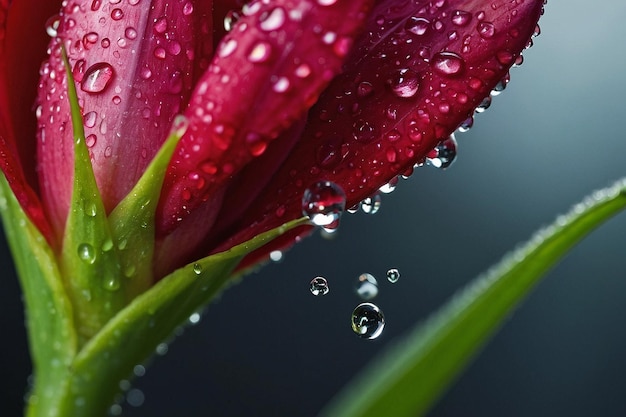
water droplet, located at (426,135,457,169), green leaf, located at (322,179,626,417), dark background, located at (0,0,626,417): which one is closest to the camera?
green leaf, located at (322,179,626,417)

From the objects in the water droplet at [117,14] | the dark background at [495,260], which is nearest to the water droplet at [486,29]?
the water droplet at [117,14]

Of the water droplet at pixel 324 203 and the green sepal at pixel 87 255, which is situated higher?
the green sepal at pixel 87 255

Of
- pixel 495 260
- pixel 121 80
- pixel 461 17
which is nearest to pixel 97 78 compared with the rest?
pixel 121 80

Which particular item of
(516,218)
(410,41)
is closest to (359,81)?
(410,41)

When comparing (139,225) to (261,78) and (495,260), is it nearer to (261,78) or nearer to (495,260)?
(261,78)

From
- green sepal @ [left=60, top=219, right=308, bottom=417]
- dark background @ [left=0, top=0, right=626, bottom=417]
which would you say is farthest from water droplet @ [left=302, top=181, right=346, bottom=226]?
dark background @ [left=0, top=0, right=626, bottom=417]

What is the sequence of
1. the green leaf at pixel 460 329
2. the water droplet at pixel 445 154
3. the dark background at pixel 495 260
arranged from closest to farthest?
the green leaf at pixel 460 329 → the water droplet at pixel 445 154 → the dark background at pixel 495 260

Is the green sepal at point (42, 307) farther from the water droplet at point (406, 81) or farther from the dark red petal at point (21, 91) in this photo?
the water droplet at point (406, 81)

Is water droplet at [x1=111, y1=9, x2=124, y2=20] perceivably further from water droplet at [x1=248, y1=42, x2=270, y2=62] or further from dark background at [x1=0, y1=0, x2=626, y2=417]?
dark background at [x1=0, y1=0, x2=626, y2=417]
